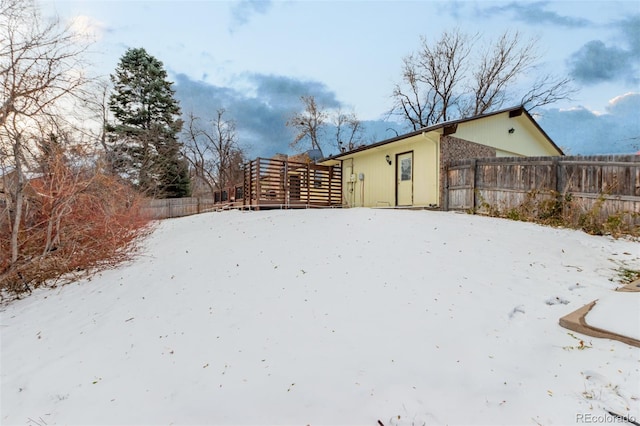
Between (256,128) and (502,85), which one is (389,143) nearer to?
(502,85)

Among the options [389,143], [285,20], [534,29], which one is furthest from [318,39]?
[534,29]

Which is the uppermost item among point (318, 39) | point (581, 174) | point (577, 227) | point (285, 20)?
point (285, 20)

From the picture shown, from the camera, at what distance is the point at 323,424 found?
1.67 m

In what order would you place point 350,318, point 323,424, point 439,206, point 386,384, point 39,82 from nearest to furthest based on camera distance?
point 323,424
point 386,384
point 350,318
point 39,82
point 439,206

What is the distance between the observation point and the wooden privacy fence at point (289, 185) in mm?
12148

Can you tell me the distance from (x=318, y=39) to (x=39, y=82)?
7.10 meters

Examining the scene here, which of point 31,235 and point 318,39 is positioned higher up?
Result: point 318,39

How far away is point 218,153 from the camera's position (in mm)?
26344

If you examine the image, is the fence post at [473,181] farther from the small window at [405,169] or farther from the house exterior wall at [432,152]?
the small window at [405,169]

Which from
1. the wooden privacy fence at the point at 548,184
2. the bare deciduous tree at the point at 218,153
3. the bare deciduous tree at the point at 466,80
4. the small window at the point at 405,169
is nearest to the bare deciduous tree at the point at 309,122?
the bare deciduous tree at the point at 218,153

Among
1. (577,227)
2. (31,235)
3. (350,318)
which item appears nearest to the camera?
(350,318)

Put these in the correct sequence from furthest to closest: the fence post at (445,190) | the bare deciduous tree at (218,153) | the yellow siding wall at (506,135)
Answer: the bare deciduous tree at (218,153) → the yellow siding wall at (506,135) → the fence post at (445,190)

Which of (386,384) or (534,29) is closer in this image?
(386,384)

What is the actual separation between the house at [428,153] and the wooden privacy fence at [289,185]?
91cm
